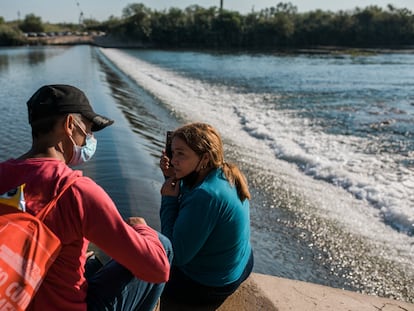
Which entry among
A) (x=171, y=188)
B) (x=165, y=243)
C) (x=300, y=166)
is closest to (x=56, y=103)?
(x=165, y=243)

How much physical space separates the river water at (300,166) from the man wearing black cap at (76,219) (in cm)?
249

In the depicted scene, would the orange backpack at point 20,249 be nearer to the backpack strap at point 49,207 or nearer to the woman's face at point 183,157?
the backpack strap at point 49,207

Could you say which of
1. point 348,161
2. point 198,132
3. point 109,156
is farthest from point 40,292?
point 348,161

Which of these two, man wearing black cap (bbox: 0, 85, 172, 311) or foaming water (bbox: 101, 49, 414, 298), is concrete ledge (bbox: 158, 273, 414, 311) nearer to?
foaming water (bbox: 101, 49, 414, 298)

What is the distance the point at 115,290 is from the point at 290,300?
1.61 meters

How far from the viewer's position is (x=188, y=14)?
9688 centimetres

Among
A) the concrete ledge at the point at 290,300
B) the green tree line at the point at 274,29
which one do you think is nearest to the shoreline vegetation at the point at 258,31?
the green tree line at the point at 274,29

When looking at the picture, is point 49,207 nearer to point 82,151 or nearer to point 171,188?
point 82,151

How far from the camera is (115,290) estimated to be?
1.98m

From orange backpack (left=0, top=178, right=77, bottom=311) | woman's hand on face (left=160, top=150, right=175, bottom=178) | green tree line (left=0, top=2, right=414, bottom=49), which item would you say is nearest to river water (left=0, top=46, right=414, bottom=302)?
woman's hand on face (left=160, top=150, right=175, bottom=178)

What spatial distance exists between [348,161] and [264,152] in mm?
1560

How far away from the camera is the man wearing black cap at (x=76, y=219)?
1606 millimetres

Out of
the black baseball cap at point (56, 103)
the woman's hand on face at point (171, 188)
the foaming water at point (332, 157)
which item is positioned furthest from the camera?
the foaming water at point (332, 157)

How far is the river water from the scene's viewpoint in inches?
175
